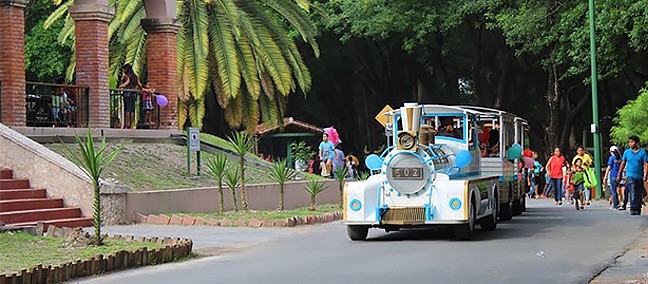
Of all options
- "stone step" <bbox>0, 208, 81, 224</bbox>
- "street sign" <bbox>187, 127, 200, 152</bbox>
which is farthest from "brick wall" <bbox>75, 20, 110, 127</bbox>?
"stone step" <bbox>0, 208, 81, 224</bbox>

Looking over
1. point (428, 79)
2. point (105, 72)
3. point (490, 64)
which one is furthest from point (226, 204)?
point (428, 79)

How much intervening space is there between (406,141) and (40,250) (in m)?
6.45

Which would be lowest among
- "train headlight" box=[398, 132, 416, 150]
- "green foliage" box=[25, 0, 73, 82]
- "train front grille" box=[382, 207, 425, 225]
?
"train front grille" box=[382, 207, 425, 225]

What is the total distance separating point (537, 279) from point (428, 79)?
4113cm

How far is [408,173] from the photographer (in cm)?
1859

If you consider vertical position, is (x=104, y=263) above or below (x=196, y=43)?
below

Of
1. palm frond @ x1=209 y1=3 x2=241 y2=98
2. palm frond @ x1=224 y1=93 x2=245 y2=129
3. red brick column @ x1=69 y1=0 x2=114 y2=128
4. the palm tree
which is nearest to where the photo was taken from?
red brick column @ x1=69 y1=0 x2=114 y2=128

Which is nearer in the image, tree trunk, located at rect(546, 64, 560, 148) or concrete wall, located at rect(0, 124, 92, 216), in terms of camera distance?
concrete wall, located at rect(0, 124, 92, 216)

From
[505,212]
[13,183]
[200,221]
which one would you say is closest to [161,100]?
[13,183]

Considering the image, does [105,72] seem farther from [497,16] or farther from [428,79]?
[428,79]

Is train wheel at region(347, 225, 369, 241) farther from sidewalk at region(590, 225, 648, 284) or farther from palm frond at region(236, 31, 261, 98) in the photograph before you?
palm frond at region(236, 31, 261, 98)

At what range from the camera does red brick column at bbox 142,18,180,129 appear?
101ft

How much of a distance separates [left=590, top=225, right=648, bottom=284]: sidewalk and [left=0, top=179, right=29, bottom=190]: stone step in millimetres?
11669

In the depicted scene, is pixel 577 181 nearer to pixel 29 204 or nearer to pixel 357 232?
pixel 357 232
